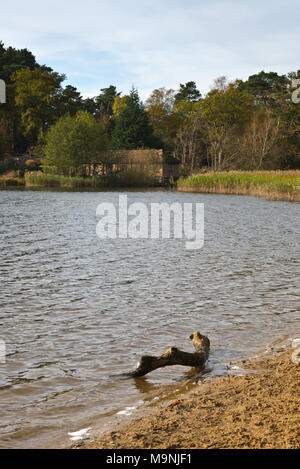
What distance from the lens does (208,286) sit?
10391 millimetres

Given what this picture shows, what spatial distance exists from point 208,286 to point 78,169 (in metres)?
52.7

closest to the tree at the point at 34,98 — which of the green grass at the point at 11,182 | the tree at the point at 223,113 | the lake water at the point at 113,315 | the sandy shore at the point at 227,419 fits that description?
the green grass at the point at 11,182

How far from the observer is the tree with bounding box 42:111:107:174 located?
194 ft

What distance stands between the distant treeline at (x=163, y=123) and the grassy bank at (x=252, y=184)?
17110 millimetres

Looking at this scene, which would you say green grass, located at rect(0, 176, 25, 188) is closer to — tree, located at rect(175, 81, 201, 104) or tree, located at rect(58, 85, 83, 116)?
tree, located at rect(58, 85, 83, 116)

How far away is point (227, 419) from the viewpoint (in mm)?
4227

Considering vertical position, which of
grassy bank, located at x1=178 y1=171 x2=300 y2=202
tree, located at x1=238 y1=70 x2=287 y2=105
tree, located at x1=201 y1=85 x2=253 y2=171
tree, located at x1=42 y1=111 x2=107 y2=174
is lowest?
grassy bank, located at x1=178 y1=171 x2=300 y2=202

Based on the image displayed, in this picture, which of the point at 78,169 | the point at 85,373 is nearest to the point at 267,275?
the point at 85,373

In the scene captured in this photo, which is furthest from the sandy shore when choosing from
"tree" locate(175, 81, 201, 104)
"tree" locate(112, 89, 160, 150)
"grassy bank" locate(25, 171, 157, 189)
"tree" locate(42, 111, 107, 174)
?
"tree" locate(175, 81, 201, 104)

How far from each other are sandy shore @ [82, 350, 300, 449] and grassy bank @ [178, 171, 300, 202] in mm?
32377

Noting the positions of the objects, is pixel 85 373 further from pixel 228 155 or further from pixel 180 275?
pixel 228 155

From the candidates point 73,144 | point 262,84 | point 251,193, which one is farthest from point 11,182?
point 262,84

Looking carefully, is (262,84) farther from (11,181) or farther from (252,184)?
(252,184)

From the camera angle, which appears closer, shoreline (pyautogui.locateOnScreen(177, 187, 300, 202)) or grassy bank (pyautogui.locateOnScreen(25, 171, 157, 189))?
shoreline (pyautogui.locateOnScreen(177, 187, 300, 202))
